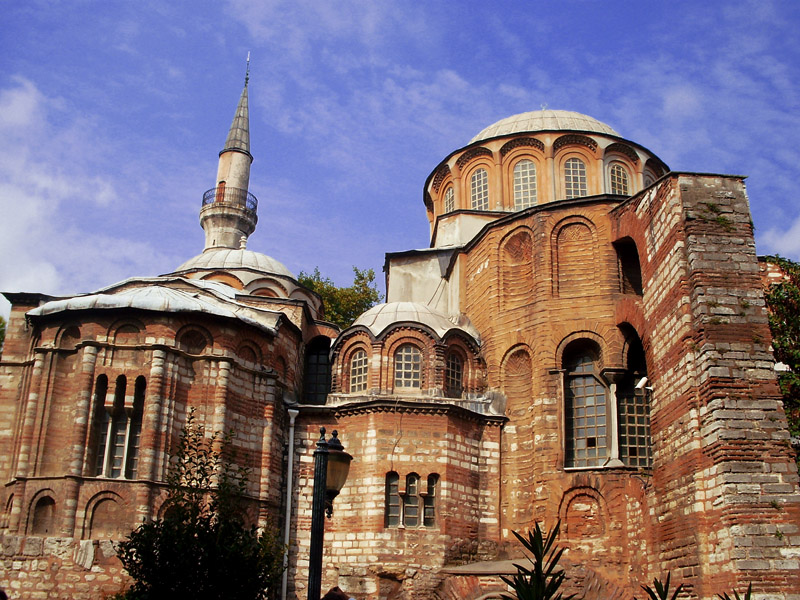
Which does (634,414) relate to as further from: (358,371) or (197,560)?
(197,560)

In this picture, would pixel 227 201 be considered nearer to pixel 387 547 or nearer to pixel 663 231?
pixel 387 547

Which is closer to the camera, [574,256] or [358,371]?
[574,256]

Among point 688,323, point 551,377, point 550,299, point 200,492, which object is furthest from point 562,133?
point 200,492

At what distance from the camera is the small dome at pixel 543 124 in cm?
2747

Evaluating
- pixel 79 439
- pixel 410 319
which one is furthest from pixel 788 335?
pixel 79 439

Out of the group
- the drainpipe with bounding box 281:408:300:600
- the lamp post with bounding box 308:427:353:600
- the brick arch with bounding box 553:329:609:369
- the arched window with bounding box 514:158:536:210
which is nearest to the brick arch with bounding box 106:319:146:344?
the drainpipe with bounding box 281:408:300:600

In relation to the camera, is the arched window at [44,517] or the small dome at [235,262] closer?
the arched window at [44,517]

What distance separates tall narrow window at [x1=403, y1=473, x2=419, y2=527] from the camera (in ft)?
66.0

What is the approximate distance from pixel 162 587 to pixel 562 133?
745 inches

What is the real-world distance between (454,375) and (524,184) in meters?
7.08

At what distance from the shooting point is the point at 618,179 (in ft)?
86.5

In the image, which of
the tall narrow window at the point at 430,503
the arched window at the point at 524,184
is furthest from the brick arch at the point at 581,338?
the arched window at the point at 524,184

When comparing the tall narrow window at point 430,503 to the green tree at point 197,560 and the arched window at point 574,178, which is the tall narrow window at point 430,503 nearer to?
the green tree at point 197,560

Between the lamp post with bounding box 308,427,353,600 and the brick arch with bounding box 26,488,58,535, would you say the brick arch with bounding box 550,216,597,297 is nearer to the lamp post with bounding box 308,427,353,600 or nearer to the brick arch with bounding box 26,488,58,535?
the lamp post with bounding box 308,427,353,600
